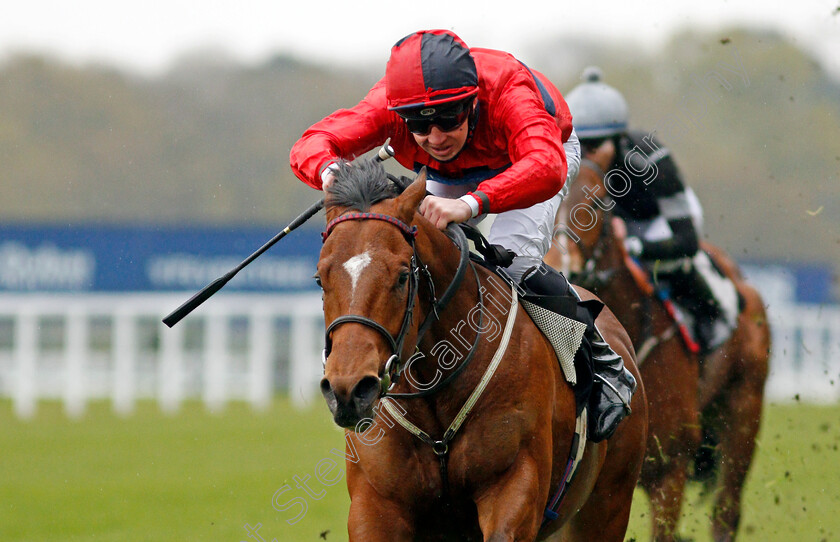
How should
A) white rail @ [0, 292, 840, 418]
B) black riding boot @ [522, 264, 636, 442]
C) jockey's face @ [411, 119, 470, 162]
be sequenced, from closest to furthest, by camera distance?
jockey's face @ [411, 119, 470, 162]
black riding boot @ [522, 264, 636, 442]
white rail @ [0, 292, 840, 418]

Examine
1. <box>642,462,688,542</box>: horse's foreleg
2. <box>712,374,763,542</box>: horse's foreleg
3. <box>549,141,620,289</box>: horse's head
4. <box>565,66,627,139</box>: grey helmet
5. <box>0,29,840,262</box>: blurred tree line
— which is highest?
<box>565,66,627,139</box>: grey helmet

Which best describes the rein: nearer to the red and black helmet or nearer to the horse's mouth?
the horse's mouth

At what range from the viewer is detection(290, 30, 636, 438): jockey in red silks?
3.46 meters

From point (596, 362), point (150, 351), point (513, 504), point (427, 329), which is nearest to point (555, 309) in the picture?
point (596, 362)

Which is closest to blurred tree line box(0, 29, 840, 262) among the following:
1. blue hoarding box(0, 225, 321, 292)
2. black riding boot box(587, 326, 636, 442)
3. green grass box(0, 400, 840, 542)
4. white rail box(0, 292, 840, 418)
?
blue hoarding box(0, 225, 321, 292)

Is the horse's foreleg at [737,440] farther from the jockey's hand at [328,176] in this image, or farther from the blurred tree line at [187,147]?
the blurred tree line at [187,147]

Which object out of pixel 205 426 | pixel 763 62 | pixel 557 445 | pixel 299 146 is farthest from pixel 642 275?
pixel 763 62

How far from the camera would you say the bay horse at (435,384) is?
9.87 ft

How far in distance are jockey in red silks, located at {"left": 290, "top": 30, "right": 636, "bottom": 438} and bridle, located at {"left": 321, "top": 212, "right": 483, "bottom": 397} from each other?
0.52 feet

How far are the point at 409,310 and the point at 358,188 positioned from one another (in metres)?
0.40

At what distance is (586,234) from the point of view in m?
6.02

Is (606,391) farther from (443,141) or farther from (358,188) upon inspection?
(358,188)

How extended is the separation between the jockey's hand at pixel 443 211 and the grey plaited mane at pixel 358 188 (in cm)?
11

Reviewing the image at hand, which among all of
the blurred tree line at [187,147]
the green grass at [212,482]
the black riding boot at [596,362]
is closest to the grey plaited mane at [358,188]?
the black riding boot at [596,362]
